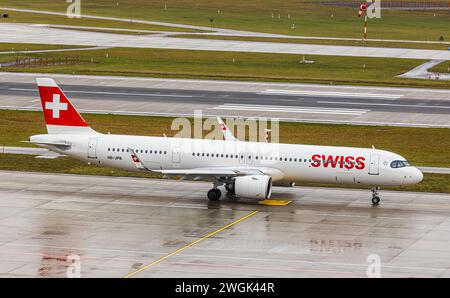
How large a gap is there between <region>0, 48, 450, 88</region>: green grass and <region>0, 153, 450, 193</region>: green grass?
44949 millimetres

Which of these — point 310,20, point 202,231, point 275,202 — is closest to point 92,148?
point 275,202

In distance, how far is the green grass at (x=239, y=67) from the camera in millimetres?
122312

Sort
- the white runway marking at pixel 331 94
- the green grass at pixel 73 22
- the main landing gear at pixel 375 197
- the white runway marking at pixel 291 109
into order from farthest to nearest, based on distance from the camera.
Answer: the green grass at pixel 73 22, the white runway marking at pixel 331 94, the white runway marking at pixel 291 109, the main landing gear at pixel 375 197

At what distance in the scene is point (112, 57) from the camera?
136 meters

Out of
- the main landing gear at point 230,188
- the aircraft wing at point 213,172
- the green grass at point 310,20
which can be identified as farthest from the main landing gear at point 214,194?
the green grass at point 310,20

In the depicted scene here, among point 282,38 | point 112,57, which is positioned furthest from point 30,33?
point 282,38

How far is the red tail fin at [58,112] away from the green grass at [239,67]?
5283cm

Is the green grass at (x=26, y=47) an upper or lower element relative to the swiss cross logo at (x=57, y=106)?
upper

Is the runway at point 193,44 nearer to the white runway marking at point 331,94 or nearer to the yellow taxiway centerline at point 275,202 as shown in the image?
the white runway marking at point 331,94

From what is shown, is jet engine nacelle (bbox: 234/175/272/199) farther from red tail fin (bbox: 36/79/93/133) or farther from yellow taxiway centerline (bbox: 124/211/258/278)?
red tail fin (bbox: 36/79/93/133)

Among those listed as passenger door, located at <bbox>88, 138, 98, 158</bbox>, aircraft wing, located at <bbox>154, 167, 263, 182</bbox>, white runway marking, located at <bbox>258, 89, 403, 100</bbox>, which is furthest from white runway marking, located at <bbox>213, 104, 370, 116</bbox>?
aircraft wing, located at <bbox>154, 167, 263, 182</bbox>

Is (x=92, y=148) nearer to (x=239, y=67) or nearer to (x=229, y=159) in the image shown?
(x=229, y=159)
